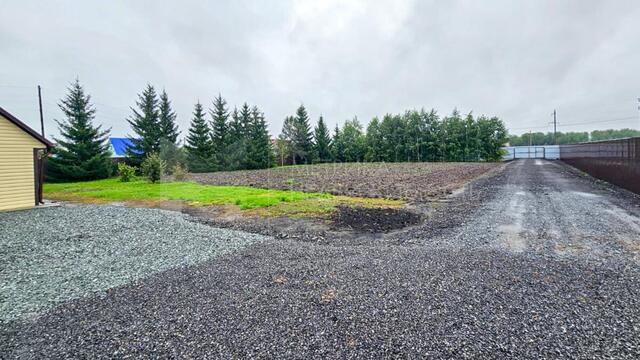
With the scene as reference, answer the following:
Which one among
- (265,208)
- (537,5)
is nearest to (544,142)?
(537,5)

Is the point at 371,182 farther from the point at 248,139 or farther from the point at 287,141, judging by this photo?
the point at 287,141

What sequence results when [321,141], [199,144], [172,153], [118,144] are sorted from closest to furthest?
1. [172,153]
2. [199,144]
3. [118,144]
4. [321,141]

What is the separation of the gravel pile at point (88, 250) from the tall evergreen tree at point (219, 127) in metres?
20.9

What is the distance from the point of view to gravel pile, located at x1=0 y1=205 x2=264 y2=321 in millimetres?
3424

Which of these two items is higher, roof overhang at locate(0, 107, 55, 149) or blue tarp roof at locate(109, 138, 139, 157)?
blue tarp roof at locate(109, 138, 139, 157)

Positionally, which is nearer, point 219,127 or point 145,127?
point 145,127

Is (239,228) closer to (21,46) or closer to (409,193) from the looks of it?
(409,193)

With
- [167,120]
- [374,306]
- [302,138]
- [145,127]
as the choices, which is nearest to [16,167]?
[374,306]

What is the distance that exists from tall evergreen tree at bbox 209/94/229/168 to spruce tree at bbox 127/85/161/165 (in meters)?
5.14

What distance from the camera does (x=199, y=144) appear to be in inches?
1069

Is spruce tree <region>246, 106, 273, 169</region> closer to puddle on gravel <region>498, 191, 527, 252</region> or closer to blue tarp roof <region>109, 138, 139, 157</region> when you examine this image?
blue tarp roof <region>109, 138, 139, 157</region>

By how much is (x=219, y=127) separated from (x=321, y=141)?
577 inches

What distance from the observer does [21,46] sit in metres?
16.8

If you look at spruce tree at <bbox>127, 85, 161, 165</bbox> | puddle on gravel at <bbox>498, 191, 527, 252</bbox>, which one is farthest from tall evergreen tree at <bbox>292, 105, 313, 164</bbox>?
puddle on gravel at <bbox>498, 191, 527, 252</bbox>
